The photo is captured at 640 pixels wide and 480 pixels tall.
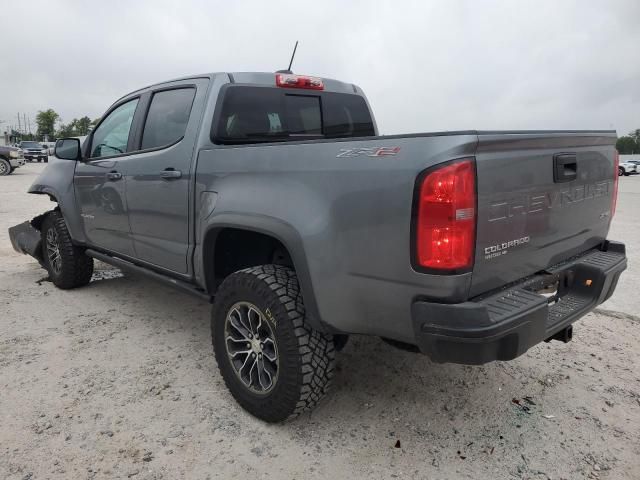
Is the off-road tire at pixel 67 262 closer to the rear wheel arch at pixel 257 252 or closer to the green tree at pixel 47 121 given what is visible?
the rear wheel arch at pixel 257 252

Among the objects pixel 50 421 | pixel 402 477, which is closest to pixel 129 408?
pixel 50 421

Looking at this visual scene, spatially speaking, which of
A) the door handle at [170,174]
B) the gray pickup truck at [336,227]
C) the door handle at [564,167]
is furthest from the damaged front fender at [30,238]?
the door handle at [564,167]

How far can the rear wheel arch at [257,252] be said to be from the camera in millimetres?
2273

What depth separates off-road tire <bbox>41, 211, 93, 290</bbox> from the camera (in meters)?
4.62

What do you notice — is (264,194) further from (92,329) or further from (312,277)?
(92,329)

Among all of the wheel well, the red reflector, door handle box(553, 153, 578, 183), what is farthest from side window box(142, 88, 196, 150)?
door handle box(553, 153, 578, 183)

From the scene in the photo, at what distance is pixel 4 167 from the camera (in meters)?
21.1

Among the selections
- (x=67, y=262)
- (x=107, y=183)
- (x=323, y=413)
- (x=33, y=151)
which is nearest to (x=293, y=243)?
(x=323, y=413)

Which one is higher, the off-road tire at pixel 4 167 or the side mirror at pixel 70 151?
the side mirror at pixel 70 151

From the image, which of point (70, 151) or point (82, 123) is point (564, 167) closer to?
point (70, 151)

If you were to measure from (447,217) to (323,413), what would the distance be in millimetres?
1433

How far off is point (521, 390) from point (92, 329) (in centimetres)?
314

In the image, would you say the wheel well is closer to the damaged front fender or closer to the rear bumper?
the rear bumper

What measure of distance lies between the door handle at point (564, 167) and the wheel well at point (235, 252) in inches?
56.4
